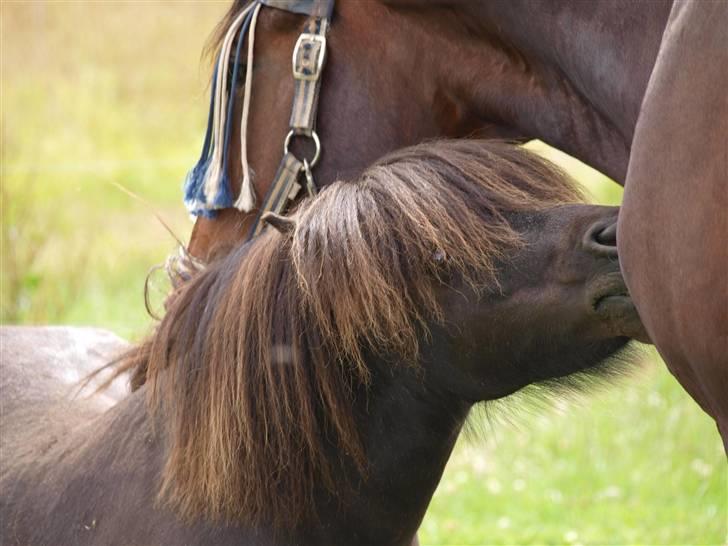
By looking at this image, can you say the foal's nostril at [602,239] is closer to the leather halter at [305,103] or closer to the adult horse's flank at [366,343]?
the adult horse's flank at [366,343]

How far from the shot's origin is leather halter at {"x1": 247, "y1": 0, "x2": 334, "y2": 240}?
8.48 feet

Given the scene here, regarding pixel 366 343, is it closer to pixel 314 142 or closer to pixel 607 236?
pixel 607 236

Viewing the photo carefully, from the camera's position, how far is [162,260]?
8.84m

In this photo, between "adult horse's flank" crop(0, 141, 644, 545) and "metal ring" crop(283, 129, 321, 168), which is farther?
"metal ring" crop(283, 129, 321, 168)

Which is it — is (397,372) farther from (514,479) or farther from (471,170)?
(514,479)

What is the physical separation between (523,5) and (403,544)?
1118 mm

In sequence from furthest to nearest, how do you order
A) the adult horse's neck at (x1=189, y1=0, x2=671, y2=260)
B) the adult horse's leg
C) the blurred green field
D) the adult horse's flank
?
the blurred green field
the adult horse's neck at (x1=189, y1=0, x2=671, y2=260)
the adult horse's flank
the adult horse's leg

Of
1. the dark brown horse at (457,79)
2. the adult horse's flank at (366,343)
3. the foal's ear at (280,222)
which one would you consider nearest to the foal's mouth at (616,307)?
the adult horse's flank at (366,343)

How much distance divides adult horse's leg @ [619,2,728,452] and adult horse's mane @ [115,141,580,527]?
17.1 inches

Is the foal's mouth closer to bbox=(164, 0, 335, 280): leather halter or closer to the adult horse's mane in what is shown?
the adult horse's mane

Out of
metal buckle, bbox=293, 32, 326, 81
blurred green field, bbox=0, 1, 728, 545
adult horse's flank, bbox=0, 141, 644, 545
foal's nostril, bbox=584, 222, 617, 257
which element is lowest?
blurred green field, bbox=0, 1, 728, 545

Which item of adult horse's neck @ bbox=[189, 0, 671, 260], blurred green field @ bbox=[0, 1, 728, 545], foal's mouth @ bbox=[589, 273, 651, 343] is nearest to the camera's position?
foal's mouth @ bbox=[589, 273, 651, 343]

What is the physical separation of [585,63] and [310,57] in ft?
2.07

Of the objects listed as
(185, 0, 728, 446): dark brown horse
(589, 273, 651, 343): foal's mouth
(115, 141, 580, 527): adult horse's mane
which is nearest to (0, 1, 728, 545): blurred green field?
(589, 273, 651, 343): foal's mouth
